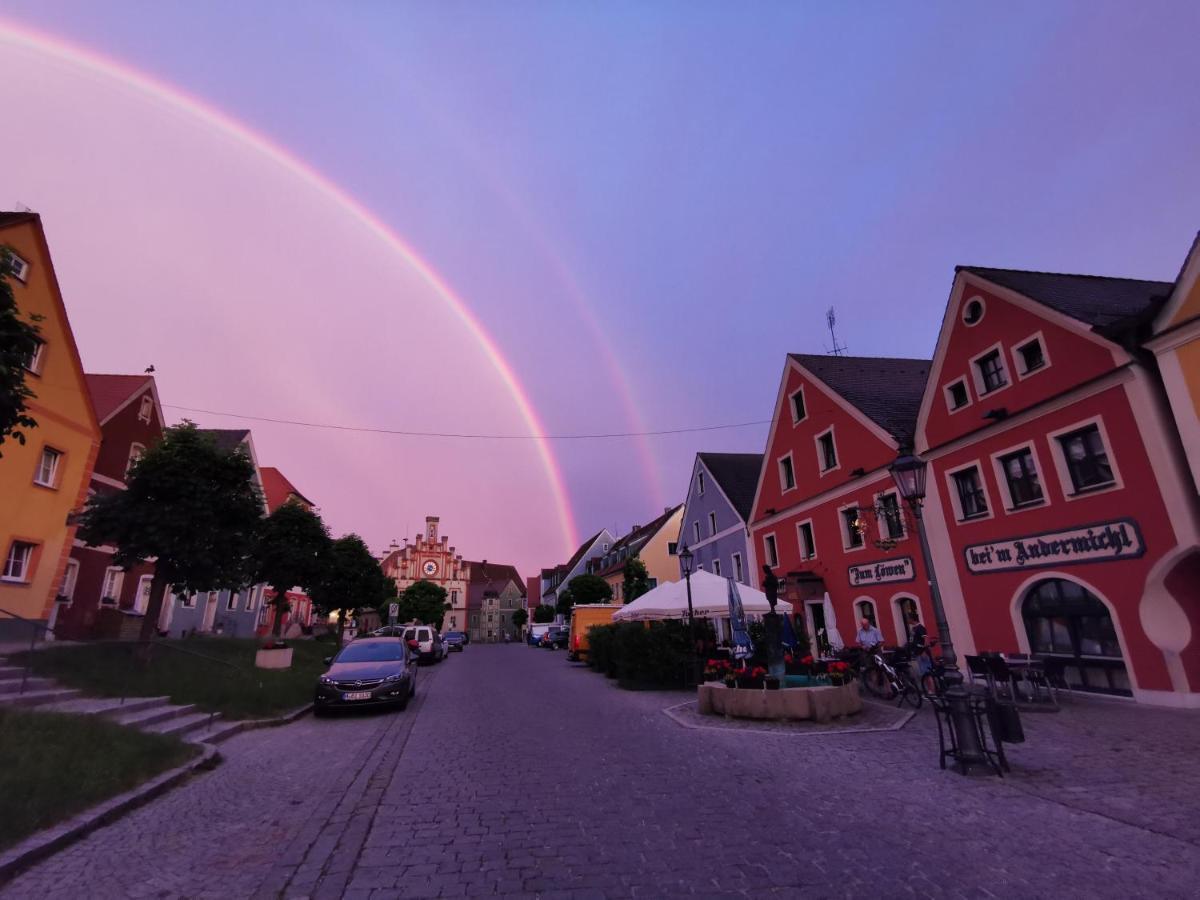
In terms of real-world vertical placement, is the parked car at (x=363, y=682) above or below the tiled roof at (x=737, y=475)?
below

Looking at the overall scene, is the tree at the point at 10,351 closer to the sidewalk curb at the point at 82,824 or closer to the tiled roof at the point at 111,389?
the sidewalk curb at the point at 82,824

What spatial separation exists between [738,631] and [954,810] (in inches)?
356

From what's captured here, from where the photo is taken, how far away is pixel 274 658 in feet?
62.2

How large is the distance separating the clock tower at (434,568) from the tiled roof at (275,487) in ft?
154

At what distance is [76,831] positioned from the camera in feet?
16.8

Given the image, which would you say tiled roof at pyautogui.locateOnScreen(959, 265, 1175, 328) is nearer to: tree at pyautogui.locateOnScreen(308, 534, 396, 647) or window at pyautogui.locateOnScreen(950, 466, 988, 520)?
window at pyautogui.locateOnScreen(950, 466, 988, 520)

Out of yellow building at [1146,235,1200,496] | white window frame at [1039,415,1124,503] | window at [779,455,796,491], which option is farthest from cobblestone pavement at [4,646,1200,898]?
window at [779,455,796,491]

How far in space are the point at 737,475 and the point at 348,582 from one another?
24069 mm

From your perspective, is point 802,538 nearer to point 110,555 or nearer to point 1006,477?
point 1006,477

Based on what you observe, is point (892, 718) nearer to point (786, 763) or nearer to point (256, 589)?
point (786, 763)

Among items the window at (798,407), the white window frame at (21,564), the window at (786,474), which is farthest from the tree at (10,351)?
the window at (786,474)

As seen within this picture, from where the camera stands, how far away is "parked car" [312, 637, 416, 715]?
41.2 ft

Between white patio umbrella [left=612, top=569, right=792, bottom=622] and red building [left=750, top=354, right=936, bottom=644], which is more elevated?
red building [left=750, top=354, right=936, bottom=644]

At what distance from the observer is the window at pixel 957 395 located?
16.2 meters
